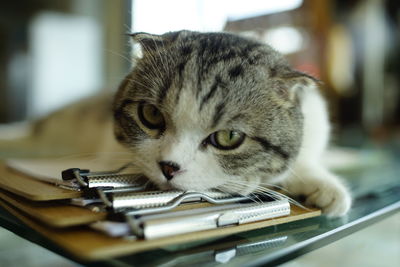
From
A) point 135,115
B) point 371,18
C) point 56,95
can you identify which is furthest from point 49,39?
point 135,115

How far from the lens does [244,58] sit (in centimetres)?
80

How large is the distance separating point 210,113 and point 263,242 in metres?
0.25

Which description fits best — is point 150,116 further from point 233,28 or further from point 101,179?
point 233,28

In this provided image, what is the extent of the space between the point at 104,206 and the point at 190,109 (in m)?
0.24

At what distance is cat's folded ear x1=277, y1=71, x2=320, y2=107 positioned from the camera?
0.78 m

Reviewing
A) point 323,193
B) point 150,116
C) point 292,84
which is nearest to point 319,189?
point 323,193

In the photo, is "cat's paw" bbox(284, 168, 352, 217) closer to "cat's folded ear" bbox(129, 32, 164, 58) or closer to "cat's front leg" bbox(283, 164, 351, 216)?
"cat's front leg" bbox(283, 164, 351, 216)

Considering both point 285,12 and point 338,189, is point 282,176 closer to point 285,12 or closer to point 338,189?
point 338,189

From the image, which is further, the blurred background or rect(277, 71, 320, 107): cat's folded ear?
the blurred background

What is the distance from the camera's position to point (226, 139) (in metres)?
0.75

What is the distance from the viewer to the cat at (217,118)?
2.35 feet

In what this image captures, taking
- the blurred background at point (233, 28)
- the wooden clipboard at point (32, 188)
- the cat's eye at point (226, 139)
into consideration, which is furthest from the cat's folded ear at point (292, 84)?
the blurred background at point (233, 28)

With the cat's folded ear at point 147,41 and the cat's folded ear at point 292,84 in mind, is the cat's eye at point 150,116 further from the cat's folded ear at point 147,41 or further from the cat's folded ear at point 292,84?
the cat's folded ear at point 292,84

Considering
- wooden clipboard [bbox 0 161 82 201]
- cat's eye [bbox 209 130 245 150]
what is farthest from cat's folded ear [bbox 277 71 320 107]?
wooden clipboard [bbox 0 161 82 201]
